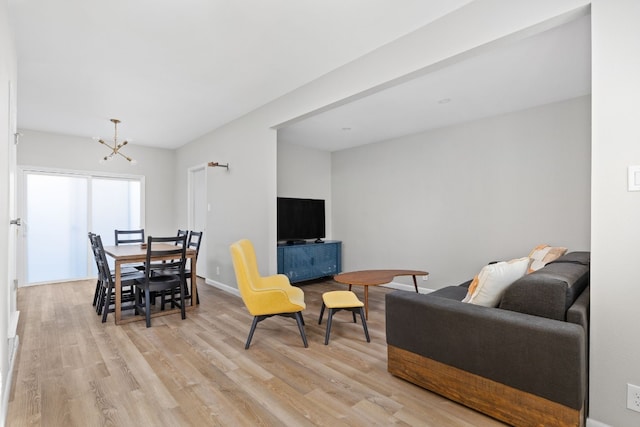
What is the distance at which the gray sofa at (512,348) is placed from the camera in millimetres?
1562

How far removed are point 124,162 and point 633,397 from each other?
23.9ft

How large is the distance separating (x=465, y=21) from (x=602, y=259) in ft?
5.56

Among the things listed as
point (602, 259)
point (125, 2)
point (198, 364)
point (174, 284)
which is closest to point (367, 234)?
point (174, 284)

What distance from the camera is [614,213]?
61.9 inches

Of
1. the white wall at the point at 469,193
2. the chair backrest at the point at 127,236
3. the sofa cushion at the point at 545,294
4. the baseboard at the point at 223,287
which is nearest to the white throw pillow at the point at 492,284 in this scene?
the sofa cushion at the point at 545,294

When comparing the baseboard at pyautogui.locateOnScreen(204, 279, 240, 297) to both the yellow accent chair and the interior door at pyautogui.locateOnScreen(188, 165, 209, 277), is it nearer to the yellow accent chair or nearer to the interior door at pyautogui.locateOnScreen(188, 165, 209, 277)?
the interior door at pyautogui.locateOnScreen(188, 165, 209, 277)

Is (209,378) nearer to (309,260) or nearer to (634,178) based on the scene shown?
(634,178)

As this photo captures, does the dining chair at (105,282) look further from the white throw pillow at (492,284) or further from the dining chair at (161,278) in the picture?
the white throw pillow at (492,284)

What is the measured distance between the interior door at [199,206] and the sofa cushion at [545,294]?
4820 mm

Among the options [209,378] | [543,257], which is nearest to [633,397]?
[543,257]

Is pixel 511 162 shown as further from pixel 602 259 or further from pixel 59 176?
pixel 59 176

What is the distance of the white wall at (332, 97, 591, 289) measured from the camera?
356 centimetres

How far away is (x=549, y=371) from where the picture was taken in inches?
62.5

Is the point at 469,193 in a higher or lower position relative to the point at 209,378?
higher
